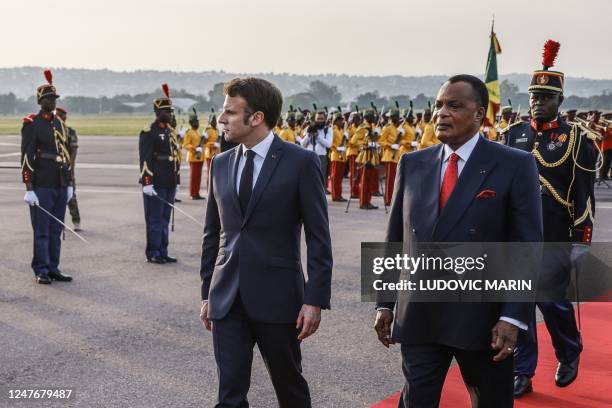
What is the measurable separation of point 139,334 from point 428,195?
402cm

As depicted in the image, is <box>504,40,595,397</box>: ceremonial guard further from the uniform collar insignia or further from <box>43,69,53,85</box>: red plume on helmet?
<box>43,69,53,85</box>: red plume on helmet

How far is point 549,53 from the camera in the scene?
5.67 m

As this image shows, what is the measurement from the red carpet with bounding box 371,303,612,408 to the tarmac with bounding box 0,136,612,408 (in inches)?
15.8

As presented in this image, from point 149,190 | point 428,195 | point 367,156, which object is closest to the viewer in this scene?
point 428,195

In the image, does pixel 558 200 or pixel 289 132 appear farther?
pixel 289 132

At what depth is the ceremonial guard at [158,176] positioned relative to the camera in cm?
1030

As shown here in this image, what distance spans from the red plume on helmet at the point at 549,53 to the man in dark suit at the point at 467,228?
7.35 ft

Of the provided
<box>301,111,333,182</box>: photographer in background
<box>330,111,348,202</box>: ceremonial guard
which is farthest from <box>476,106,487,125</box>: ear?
<box>301,111,333,182</box>: photographer in background

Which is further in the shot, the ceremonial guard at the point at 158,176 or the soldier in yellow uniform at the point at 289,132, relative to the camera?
the soldier in yellow uniform at the point at 289,132

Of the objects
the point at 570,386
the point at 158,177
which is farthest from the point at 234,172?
the point at 158,177

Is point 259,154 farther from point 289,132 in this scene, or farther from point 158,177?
point 289,132

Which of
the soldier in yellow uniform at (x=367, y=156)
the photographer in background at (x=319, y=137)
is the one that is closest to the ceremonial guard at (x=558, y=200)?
the soldier in yellow uniform at (x=367, y=156)

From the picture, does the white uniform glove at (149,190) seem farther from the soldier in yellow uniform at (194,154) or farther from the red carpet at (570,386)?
the soldier in yellow uniform at (194,154)

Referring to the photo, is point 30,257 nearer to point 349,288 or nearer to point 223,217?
point 349,288
